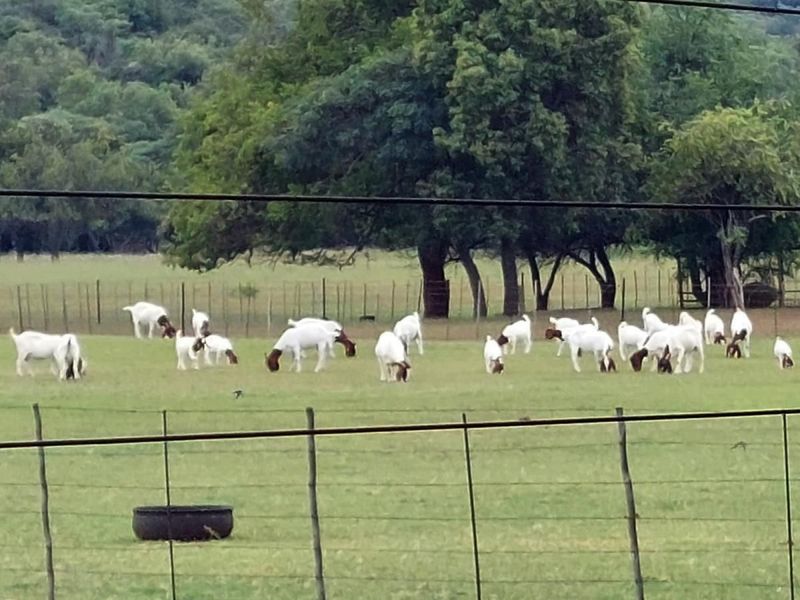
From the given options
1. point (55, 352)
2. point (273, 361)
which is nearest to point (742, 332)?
point (273, 361)

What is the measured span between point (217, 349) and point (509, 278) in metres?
15.4

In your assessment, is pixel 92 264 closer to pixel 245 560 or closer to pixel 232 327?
pixel 232 327

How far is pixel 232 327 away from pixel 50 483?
25.0 m

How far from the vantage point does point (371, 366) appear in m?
29.2

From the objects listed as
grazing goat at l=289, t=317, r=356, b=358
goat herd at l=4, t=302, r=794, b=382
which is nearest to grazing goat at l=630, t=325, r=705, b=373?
goat herd at l=4, t=302, r=794, b=382

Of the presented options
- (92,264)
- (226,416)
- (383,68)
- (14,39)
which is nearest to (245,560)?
(226,416)

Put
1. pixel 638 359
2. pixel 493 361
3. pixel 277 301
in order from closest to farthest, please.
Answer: pixel 493 361, pixel 638 359, pixel 277 301

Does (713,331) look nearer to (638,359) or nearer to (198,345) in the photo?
(638,359)

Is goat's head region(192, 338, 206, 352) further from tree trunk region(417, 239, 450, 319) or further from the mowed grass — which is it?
tree trunk region(417, 239, 450, 319)

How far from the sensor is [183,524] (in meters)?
11.3

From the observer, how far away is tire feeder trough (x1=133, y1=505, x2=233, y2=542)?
11242 millimetres

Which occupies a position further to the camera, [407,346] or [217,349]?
[407,346]

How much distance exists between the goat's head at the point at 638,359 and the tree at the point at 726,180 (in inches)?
540

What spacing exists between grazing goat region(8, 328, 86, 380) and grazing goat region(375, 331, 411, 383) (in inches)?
172
